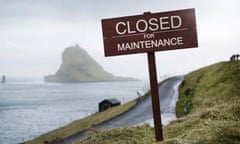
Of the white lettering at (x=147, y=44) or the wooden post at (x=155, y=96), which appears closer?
the white lettering at (x=147, y=44)

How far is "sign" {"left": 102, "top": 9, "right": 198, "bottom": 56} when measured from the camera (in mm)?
12305

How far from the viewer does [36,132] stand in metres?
91.8

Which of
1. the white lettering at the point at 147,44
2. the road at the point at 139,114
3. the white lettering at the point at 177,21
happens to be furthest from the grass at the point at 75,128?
the white lettering at the point at 177,21

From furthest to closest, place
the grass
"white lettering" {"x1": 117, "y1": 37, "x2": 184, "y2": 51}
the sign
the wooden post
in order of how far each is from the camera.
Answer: the grass → the wooden post → "white lettering" {"x1": 117, "y1": 37, "x2": 184, "y2": 51} → the sign

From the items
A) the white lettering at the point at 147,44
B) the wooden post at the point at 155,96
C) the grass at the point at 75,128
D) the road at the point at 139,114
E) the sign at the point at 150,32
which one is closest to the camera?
the sign at the point at 150,32

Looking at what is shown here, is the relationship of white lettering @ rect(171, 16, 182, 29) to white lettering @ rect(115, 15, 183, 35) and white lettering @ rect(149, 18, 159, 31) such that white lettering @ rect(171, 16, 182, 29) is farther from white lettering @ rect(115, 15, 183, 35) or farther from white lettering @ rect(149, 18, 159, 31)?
white lettering @ rect(149, 18, 159, 31)

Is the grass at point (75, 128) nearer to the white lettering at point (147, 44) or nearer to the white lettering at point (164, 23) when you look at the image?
the white lettering at point (147, 44)

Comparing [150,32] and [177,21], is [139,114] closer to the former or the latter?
[150,32]

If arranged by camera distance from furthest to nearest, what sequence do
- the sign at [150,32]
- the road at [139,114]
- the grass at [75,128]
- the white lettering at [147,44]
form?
the grass at [75,128] < the road at [139,114] < the white lettering at [147,44] < the sign at [150,32]

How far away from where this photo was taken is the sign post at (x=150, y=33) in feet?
40.4

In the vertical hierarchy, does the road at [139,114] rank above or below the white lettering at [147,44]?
below

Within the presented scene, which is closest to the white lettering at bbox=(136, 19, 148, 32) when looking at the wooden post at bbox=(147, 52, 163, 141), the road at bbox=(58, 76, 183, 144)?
the wooden post at bbox=(147, 52, 163, 141)

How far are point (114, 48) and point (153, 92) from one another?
6.59 feet

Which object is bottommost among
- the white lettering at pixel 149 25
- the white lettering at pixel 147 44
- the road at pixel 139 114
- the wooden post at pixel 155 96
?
the road at pixel 139 114
